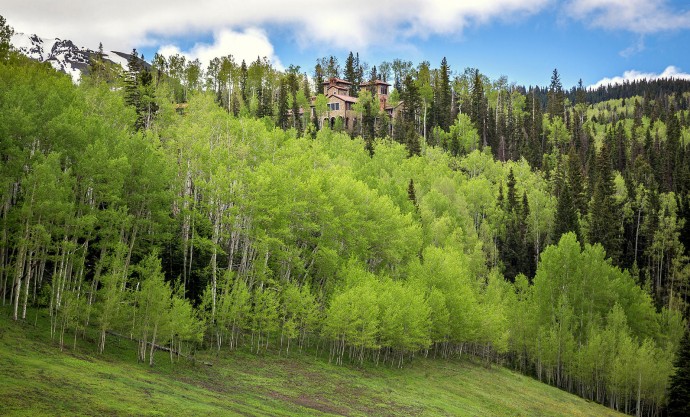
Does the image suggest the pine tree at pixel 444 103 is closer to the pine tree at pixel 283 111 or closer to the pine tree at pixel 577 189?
the pine tree at pixel 577 189

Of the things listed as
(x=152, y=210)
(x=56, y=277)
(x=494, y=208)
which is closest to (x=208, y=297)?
(x=152, y=210)

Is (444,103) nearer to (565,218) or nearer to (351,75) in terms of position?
(351,75)

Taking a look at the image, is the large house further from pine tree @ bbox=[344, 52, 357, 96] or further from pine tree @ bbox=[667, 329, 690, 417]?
pine tree @ bbox=[667, 329, 690, 417]

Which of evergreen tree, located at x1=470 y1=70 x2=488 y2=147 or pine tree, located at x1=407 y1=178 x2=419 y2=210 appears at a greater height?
evergreen tree, located at x1=470 y1=70 x2=488 y2=147

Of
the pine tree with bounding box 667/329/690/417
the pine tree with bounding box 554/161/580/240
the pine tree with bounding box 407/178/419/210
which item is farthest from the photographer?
the pine tree with bounding box 554/161/580/240

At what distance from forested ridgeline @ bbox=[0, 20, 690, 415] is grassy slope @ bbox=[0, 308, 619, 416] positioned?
248cm

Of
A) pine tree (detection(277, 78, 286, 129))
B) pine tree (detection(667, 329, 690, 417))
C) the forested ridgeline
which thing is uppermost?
pine tree (detection(277, 78, 286, 129))

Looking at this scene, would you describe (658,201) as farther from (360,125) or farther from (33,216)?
(33,216)

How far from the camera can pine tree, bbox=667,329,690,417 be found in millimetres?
62188

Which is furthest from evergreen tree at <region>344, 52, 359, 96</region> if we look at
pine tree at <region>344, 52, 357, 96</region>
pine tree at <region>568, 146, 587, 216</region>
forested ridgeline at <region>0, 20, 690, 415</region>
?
pine tree at <region>568, 146, 587, 216</region>

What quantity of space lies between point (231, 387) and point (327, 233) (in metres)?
23.9

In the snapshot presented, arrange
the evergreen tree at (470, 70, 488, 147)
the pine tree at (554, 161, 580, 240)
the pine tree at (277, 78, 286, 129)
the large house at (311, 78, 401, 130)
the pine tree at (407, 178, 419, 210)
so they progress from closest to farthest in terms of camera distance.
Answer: the pine tree at (407, 178, 419, 210) → the pine tree at (554, 161, 580, 240) → the pine tree at (277, 78, 286, 129) → the large house at (311, 78, 401, 130) → the evergreen tree at (470, 70, 488, 147)

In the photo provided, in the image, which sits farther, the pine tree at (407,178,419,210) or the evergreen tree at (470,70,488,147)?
the evergreen tree at (470,70,488,147)

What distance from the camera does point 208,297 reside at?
147 ft
